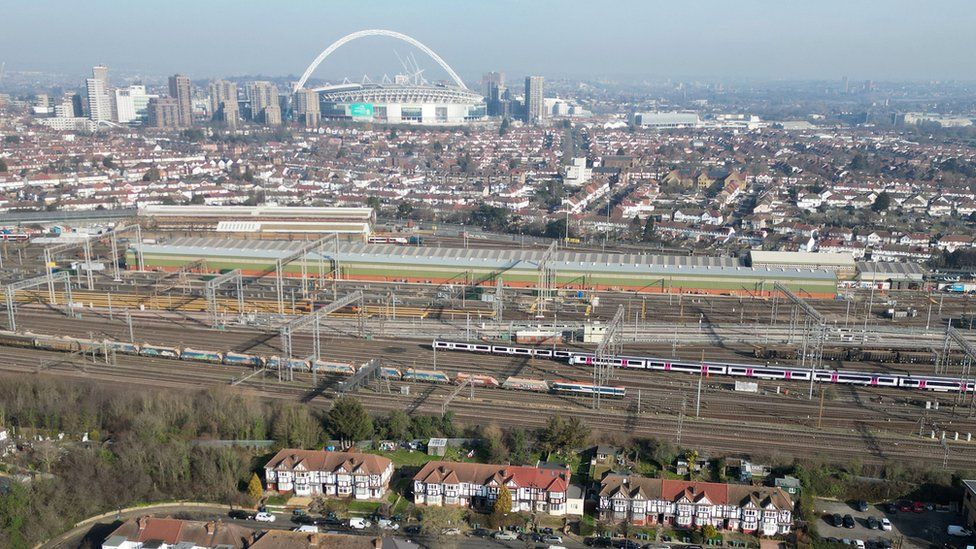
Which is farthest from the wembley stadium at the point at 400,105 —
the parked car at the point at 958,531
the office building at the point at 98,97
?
the parked car at the point at 958,531

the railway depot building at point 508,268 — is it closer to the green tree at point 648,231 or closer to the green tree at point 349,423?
the green tree at point 648,231

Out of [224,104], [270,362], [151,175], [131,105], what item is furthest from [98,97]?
[270,362]

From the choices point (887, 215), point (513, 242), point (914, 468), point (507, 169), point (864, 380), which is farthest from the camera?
point (507, 169)

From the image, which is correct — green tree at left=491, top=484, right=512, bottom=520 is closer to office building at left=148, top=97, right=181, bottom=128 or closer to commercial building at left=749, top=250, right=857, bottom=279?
commercial building at left=749, top=250, right=857, bottom=279

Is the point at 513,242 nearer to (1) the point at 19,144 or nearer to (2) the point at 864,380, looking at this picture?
(2) the point at 864,380

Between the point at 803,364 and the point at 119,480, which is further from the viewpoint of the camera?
the point at 803,364

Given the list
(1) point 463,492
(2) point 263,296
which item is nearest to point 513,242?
(2) point 263,296

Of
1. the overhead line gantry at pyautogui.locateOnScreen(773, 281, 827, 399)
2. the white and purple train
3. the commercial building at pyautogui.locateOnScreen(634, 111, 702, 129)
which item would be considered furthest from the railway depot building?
the commercial building at pyautogui.locateOnScreen(634, 111, 702, 129)

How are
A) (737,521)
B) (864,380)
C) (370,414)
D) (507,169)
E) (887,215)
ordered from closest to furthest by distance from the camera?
(737,521) < (370,414) < (864,380) < (887,215) < (507,169)
